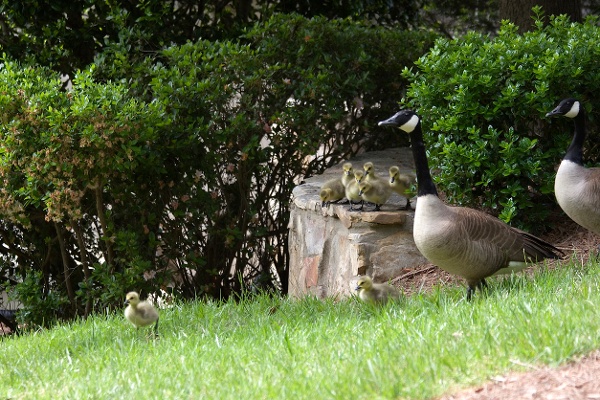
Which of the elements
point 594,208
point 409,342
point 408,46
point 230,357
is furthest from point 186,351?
point 408,46

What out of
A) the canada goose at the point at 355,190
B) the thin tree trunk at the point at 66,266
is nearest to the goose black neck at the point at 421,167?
the canada goose at the point at 355,190

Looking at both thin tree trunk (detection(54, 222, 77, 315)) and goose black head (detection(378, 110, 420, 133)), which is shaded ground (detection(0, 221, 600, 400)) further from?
thin tree trunk (detection(54, 222, 77, 315))

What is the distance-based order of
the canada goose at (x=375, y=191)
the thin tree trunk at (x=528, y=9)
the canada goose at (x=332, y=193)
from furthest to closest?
the thin tree trunk at (x=528, y=9) → the canada goose at (x=332, y=193) → the canada goose at (x=375, y=191)

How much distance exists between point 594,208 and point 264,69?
15.0 ft

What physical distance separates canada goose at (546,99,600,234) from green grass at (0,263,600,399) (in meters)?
0.43

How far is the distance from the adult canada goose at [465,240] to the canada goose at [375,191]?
1208 millimetres

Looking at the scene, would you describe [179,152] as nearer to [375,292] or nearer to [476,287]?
[375,292]

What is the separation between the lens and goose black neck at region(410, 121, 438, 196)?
6.86m


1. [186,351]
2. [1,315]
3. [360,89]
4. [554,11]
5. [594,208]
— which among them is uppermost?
[554,11]

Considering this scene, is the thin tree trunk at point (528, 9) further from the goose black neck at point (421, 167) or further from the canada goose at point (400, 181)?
the goose black neck at point (421, 167)

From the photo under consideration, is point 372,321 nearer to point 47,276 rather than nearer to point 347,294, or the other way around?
point 347,294

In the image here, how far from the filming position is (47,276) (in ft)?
36.4

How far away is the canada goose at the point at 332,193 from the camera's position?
28.9 ft

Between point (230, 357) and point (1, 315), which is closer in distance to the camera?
point (230, 357)
